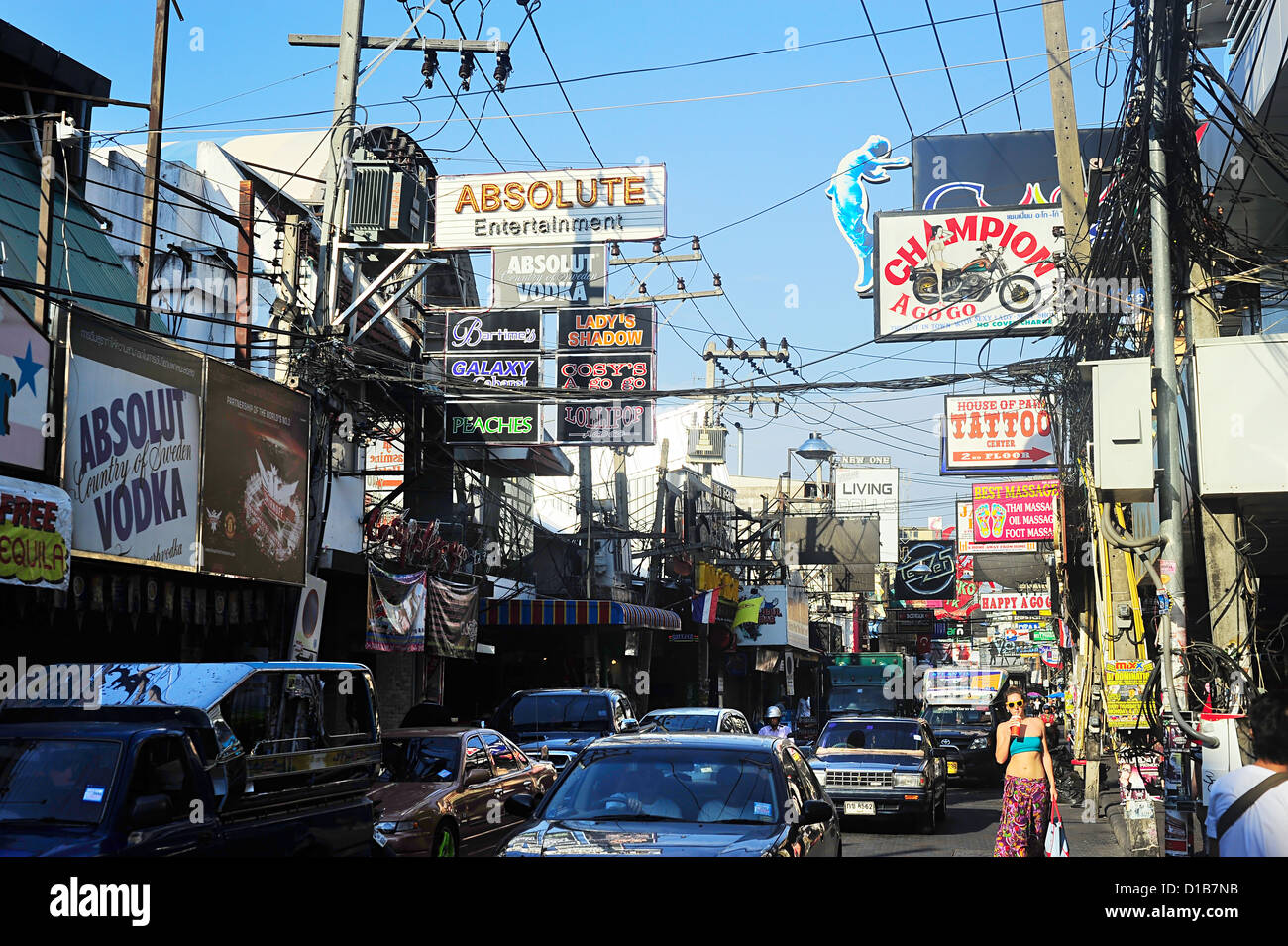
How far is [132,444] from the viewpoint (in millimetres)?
14789

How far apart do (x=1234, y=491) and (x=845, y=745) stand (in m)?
8.88

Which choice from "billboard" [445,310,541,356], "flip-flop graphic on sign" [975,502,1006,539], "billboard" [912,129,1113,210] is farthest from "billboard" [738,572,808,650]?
"billboard" [445,310,541,356]

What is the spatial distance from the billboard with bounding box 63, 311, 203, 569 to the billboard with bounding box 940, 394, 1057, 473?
14.0 meters

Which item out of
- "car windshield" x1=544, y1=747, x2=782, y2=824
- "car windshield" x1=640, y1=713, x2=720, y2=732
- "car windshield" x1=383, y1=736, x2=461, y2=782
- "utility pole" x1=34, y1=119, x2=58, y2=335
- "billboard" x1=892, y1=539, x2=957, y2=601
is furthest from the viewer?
"billboard" x1=892, y1=539, x2=957, y2=601

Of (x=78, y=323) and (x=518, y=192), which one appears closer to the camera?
(x=78, y=323)

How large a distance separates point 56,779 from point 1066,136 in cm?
1579

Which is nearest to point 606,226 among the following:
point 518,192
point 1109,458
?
point 518,192

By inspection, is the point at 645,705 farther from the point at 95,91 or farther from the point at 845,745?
the point at 95,91

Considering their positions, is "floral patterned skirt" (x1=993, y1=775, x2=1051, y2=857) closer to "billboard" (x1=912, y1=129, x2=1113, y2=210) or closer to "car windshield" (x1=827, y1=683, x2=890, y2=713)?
"billboard" (x1=912, y1=129, x2=1113, y2=210)

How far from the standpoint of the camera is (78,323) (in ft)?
46.6

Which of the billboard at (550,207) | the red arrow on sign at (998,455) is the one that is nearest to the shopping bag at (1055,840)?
the billboard at (550,207)

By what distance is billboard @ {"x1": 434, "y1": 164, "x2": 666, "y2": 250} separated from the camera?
21578mm

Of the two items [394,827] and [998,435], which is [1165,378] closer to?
[394,827]

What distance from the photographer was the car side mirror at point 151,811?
25.7ft
